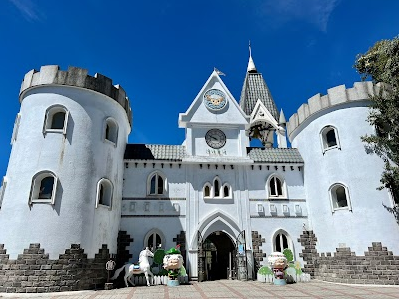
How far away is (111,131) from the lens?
19.4 m

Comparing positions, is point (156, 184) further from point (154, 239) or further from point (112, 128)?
point (112, 128)

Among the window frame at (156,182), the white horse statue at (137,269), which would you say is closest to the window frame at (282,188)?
the window frame at (156,182)

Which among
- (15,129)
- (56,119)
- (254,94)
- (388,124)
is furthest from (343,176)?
(254,94)

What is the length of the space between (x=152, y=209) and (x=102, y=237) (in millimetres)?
4008

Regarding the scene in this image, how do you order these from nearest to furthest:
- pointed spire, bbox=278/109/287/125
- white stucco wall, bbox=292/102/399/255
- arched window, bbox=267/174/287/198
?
white stucco wall, bbox=292/102/399/255, arched window, bbox=267/174/287/198, pointed spire, bbox=278/109/287/125

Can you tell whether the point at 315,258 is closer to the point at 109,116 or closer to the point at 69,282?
the point at 69,282

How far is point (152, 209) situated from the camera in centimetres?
1977

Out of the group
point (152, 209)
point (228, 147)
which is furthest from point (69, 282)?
point (228, 147)

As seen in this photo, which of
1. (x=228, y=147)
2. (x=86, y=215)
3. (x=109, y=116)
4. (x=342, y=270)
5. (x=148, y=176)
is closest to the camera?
(x=86, y=215)

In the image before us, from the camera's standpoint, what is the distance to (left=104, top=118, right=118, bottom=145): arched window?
753 inches

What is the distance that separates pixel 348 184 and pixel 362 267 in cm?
493

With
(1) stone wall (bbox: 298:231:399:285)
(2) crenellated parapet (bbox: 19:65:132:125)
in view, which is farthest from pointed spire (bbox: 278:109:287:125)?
(2) crenellated parapet (bbox: 19:65:132:125)

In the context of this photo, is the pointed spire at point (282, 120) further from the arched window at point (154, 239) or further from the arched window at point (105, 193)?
the arched window at point (105, 193)

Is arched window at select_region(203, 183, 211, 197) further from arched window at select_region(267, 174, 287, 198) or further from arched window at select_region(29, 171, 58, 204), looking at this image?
arched window at select_region(29, 171, 58, 204)
